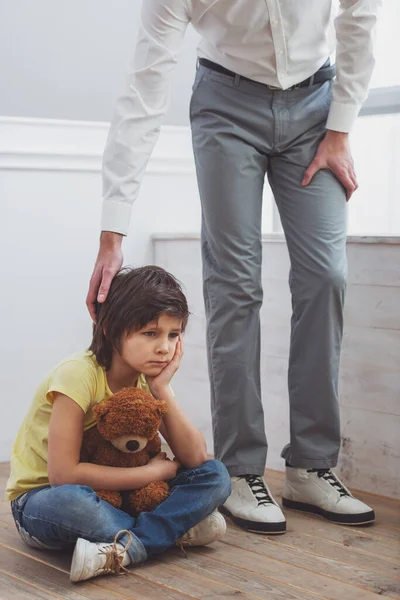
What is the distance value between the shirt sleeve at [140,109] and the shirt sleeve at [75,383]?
0.27 metres

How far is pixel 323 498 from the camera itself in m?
1.72

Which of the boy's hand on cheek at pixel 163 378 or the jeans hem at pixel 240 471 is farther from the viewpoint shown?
the jeans hem at pixel 240 471

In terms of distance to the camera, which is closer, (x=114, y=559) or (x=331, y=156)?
(x=114, y=559)

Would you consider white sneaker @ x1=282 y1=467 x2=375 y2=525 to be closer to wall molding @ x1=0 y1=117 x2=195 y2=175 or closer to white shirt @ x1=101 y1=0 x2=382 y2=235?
white shirt @ x1=101 y1=0 x2=382 y2=235

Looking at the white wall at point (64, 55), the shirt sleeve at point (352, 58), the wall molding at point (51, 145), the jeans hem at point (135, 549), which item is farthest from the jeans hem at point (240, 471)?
the white wall at point (64, 55)

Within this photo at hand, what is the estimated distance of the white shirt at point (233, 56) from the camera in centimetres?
163

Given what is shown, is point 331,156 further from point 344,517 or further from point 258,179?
point 344,517

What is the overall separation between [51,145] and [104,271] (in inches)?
30.7

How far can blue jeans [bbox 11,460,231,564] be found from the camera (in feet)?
4.68

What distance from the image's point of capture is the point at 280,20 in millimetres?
1625

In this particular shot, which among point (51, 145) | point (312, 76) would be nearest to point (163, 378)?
point (312, 76)

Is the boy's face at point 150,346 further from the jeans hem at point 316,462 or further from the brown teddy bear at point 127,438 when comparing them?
the jeans hem at point 316,462

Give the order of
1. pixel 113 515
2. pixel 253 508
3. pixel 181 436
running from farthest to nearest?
1. pixel 253 508
2. pixel 181 436
3. pixel 113 515

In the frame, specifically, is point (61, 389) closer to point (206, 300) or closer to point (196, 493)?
point (196, 493)
